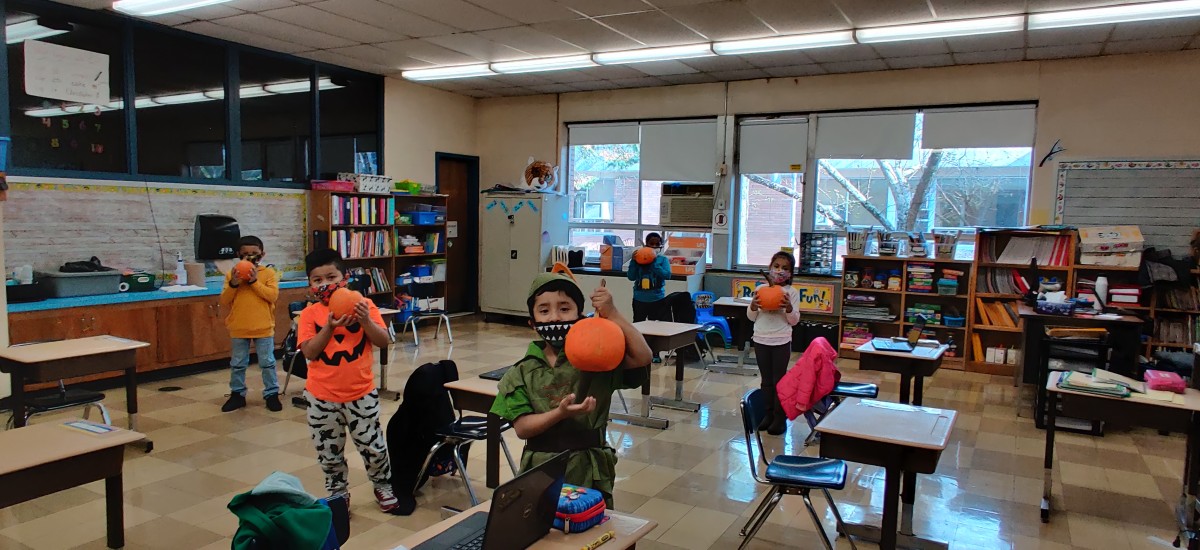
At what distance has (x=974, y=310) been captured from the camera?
783cm

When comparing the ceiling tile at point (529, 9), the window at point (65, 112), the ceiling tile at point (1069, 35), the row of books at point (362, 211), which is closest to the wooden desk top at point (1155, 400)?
the ceiling tile at point (1069, 35)

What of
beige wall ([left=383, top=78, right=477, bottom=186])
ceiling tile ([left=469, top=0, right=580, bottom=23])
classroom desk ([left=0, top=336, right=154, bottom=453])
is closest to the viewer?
classroom desk ([left=0, top=336, right=154, bottom=453])

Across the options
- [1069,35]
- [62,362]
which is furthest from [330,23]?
[1069,35]

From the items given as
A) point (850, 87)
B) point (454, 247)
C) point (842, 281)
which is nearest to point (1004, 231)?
point (842, 281)

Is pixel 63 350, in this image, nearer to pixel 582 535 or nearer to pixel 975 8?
pixel 582 535

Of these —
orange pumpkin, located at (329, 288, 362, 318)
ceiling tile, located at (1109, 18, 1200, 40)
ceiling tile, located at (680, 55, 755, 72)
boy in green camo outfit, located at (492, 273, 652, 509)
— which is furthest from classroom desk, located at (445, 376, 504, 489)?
ceiling tile, located at (1109, 18, 1200, 40)

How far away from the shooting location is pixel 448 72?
8938mm

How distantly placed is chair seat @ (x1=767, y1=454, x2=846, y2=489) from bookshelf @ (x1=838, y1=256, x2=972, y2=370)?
197 inches

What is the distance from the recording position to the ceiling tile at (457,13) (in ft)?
19.6

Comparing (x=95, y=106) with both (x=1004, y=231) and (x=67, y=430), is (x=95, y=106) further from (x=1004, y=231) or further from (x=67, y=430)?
(x=1004, y=231)

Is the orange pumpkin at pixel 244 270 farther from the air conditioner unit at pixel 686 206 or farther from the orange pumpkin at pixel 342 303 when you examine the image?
the air conditioner unit at pixel 686 206

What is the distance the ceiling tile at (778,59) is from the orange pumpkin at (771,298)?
3173mm

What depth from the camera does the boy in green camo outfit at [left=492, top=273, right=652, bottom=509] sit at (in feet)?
7.91

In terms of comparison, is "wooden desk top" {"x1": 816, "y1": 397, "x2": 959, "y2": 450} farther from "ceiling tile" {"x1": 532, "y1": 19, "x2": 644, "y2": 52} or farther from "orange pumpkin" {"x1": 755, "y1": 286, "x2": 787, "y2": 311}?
"ceiling tile" {"x1": 532, "y1": 19, "x2": 644, "y2": 52}
